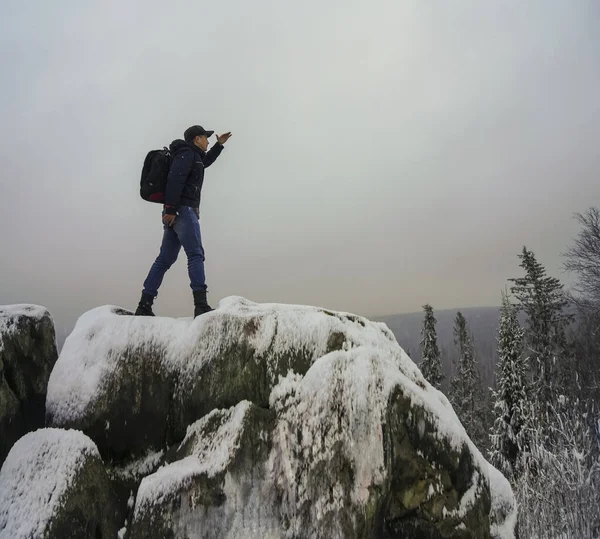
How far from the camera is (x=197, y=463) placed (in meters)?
4.01

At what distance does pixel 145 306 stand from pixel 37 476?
94.4 inches

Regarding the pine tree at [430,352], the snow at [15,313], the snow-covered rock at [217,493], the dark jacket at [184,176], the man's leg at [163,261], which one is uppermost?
the dark jacket at [184,176]

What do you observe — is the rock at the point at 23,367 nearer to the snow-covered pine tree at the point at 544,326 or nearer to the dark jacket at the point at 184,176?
the dark jacket at the point at 184,176

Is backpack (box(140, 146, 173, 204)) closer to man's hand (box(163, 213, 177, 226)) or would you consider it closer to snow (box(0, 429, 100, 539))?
man's hand (box(163, 213, 177, 226))

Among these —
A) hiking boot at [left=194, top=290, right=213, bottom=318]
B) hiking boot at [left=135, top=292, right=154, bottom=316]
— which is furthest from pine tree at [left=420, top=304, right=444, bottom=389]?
hiking boot at [left=135, top=292, right=154, bottom=316]

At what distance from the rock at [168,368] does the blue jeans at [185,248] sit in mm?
809

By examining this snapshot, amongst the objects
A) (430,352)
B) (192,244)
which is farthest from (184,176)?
(430,352)

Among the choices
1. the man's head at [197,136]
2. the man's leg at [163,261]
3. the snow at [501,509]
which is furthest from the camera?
the man's head at [197,136]

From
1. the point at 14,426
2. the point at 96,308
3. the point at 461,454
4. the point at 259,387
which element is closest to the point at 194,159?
the point at 96,308

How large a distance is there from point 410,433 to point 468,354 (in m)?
35.8

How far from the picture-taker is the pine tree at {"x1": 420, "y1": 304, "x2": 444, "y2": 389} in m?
28.2

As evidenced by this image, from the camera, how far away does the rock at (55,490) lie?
377cm

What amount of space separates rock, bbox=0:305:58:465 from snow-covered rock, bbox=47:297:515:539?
0.48 meters

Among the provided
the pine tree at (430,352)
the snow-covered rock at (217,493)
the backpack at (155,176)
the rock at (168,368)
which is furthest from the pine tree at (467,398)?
the backpack at (155,176)
